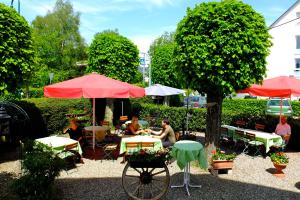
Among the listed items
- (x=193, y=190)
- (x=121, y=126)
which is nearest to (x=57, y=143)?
(x=193, y=190)

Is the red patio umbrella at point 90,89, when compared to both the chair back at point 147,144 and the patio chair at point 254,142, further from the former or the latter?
the patio chair at point 254,142

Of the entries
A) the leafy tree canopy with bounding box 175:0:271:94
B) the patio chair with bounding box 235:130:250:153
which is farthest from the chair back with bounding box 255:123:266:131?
the leafy tree canopy with bounding box 175:0:271:94

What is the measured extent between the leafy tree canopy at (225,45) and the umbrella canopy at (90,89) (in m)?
1.92

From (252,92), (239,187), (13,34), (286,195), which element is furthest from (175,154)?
(13,34)

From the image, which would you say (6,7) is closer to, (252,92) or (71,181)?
(71,181)

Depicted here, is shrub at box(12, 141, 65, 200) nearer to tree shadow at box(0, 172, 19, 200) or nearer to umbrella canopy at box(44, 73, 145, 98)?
tree shadow at box(0, 172, 19, 200)

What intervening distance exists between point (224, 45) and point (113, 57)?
8.60m

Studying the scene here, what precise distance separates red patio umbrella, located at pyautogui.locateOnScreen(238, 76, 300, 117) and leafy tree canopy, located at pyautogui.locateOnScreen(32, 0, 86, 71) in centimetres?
4143

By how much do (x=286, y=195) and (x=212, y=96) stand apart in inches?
143

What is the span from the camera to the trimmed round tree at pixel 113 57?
15688mm

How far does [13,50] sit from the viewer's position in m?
7.97

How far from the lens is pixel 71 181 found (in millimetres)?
7570

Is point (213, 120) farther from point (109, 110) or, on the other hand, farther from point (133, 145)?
point (109, 110)

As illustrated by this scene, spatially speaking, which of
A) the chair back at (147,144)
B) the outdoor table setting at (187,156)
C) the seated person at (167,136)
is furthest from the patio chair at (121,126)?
the outdoor table setting at (187,156)
